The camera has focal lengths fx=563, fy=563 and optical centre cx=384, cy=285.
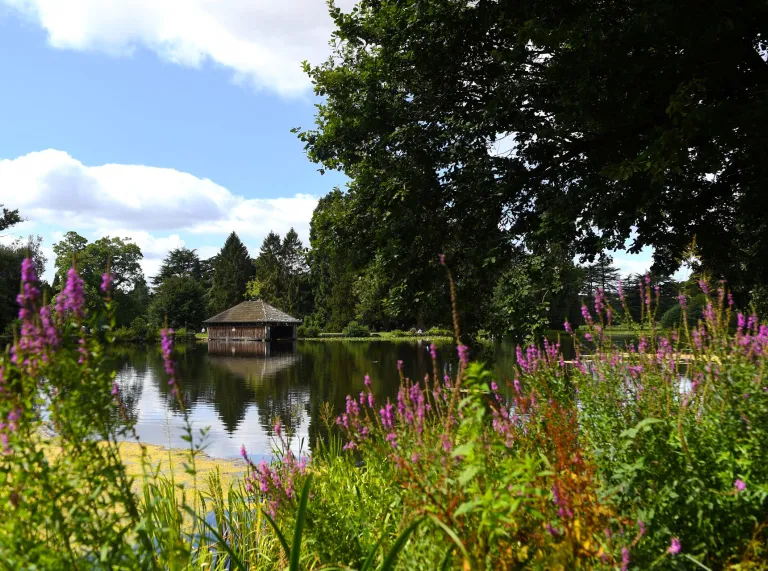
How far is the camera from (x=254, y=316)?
59188 millimetres

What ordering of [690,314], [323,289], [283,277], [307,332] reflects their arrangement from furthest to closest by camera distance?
[283,277] < [323,289] < [307,332] < [690,314]

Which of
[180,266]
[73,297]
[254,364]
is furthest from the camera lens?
[180,266]

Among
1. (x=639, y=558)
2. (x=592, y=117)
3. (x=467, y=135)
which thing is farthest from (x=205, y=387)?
(x=639, y=558)

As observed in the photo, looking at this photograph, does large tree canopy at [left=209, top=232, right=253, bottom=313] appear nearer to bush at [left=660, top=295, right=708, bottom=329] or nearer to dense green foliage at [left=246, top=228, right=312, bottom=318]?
dense green foliage at [left=246, top=228, right=312, bottom=318]

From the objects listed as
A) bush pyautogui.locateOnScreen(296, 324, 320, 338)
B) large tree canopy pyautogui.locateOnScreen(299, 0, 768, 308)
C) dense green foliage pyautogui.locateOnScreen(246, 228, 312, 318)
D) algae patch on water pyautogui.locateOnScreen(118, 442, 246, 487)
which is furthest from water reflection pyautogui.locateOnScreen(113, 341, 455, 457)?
dense green foliage pyautogui.locateOnScreen(246, 228, 312, 318)

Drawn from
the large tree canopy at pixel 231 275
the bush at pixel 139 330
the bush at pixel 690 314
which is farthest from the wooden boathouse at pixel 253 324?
the bush at pixel 690 314

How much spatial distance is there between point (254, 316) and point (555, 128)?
51.7 m

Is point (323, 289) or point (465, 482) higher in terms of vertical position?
point (323, 289)

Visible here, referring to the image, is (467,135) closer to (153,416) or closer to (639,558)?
(639,558)

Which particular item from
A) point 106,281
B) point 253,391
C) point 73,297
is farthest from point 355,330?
point 73,297

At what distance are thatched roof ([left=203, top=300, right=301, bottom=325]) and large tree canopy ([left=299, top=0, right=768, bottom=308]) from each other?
46.6 metres

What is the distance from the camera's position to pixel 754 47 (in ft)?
33.0

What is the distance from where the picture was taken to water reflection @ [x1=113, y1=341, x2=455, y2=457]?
14977 millimetres

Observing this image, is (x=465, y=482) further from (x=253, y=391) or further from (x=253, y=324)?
(x=253, y=324)
